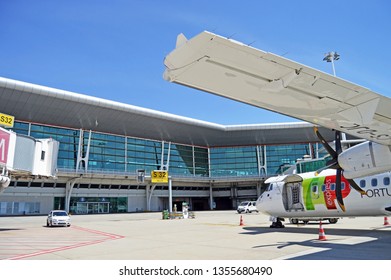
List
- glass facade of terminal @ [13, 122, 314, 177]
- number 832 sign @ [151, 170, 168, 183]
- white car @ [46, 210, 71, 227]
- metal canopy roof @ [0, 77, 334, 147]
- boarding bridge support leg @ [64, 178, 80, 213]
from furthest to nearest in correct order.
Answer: boarding bridge support leg @ [64, 178, 80, 213] < glass facade of terminal @ [13, 122, 314, 177] < number 832 sign @ [151, 170, 168, 183] < metal canopy roof @ [0, 77, 334, 147] < white car @ [46, 210, 71, 227]

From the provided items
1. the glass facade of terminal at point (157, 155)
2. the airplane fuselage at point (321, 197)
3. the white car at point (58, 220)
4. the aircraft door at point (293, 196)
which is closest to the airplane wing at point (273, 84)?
the airplane fuselage at point (321, 197)

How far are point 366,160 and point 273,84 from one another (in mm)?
5578

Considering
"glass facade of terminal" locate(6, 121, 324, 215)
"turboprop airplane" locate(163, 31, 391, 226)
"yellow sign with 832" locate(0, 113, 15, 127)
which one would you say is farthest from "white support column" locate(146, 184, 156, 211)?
"turboprop airplane" locate(163, 31, 391, 226)

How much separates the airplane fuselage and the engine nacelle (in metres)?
3.76

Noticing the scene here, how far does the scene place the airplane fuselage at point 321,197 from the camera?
15.2 meters

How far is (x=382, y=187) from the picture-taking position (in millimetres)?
14961

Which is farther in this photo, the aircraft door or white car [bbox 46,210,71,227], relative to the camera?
white car [bbox 46,210,71,227]

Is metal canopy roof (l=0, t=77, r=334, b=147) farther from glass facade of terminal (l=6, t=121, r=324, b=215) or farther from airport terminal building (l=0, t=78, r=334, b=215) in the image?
glass facade of terminal (l=6, t=121, r=324, b=215)

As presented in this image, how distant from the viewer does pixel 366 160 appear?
1062cm

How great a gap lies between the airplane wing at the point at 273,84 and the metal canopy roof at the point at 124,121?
47233mm

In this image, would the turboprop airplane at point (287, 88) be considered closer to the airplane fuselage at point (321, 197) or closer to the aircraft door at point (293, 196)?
the airplane fuselage at point (321, 197)

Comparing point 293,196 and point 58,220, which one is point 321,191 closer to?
point 293,196

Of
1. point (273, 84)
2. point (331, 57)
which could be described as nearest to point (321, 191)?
point (273, 84)

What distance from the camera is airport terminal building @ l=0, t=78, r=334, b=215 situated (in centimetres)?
5403
